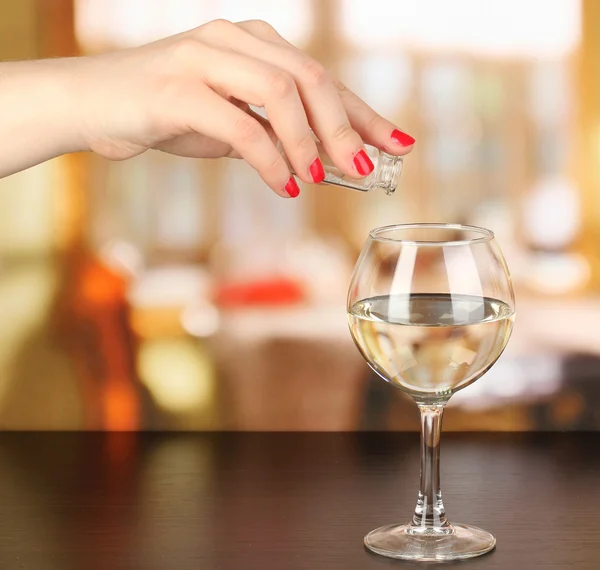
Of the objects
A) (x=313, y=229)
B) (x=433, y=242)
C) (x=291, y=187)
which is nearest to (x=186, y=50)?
(x=291, y=187)

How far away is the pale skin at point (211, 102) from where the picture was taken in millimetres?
910

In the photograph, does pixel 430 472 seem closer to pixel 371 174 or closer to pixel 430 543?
pixel 430 543

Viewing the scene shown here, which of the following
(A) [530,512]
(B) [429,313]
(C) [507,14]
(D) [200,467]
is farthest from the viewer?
(C) [507,14]

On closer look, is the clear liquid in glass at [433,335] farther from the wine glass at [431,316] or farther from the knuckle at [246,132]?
the knuckle at [246,132]

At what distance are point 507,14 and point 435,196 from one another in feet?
0.76

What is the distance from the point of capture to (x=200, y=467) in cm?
115

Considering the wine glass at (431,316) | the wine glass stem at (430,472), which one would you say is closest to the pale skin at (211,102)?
the wine glass at (431,316)

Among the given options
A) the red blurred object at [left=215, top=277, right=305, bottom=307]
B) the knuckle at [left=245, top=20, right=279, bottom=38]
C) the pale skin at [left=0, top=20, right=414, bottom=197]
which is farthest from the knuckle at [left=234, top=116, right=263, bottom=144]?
the red blurred object at [left=215, top=277, right=305, bottom=307]

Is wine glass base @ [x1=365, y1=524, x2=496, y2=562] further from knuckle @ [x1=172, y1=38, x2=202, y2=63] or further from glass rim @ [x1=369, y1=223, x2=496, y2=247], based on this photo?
knuckle @ [x1=172, y1=38, x2=202, y2=63]

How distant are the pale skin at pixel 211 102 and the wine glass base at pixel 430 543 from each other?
0.31m

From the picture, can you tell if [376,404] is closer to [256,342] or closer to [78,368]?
[256,342]

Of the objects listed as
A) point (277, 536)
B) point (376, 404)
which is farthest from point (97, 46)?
point (277, 536)

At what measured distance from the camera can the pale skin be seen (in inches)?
35.8

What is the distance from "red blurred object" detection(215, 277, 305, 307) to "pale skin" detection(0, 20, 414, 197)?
31 cm
